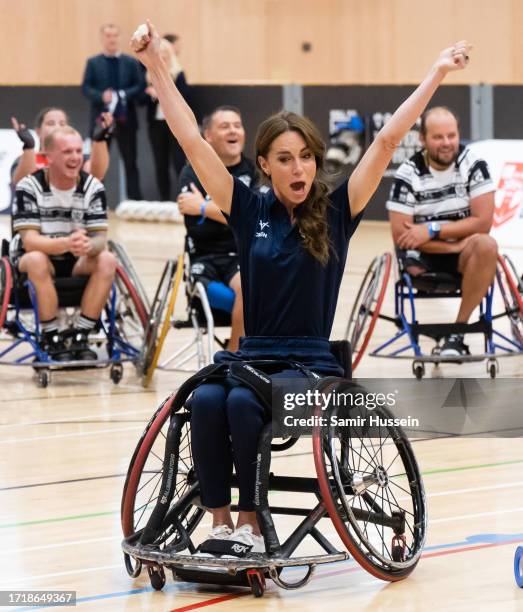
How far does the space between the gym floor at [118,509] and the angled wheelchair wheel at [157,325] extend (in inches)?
4.3

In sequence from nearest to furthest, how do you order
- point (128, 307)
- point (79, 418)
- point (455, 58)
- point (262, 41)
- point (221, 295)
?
1. point (455, 58)
2. point (79, 418)
3. point (221, 295)
4. point (128, 307)
5. point (262, 41)

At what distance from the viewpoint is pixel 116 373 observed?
714 cm

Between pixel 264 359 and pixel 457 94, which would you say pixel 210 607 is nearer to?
pixel 264 359

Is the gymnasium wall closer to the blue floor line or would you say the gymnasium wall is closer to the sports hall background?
the sports hall background

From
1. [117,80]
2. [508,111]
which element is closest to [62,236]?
[508,111]

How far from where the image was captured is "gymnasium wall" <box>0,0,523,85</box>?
18.0 metres

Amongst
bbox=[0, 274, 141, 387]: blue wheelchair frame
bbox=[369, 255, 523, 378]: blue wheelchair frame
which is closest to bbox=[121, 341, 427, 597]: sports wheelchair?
bbox=[369, 255, 523, 378]: blue wheelchair frame

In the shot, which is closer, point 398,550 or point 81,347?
point 398,550

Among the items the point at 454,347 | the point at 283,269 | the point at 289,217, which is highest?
the point at 289,217

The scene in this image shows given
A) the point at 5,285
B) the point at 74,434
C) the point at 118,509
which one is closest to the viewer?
the point at 118,509

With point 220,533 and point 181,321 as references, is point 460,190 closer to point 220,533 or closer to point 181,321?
point 181,321

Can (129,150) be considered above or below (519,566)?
above

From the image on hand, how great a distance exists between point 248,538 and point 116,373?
3.51 m

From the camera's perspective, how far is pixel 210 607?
362 centimetres
